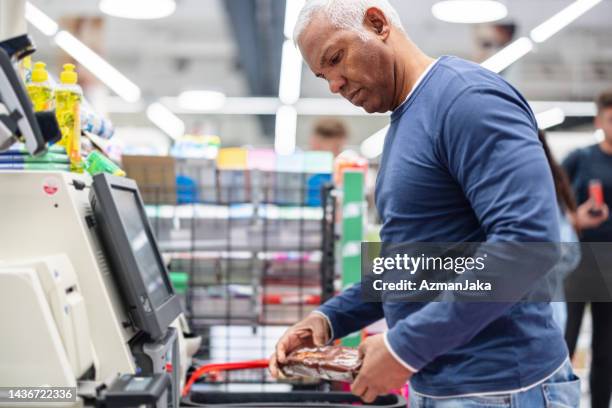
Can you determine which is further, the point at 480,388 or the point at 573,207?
the point at 573,207

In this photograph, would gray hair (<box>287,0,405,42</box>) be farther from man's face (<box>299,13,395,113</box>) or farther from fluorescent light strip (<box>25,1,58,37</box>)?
fluorescent light strip (<box>25,1,58,37</box>)

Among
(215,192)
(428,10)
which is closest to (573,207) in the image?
(215,192)

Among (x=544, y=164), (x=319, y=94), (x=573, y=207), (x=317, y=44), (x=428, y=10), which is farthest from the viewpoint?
(x=319, y=94)

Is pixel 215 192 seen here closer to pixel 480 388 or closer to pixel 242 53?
pixel 480 388

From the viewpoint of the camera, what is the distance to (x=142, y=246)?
5.07 feet

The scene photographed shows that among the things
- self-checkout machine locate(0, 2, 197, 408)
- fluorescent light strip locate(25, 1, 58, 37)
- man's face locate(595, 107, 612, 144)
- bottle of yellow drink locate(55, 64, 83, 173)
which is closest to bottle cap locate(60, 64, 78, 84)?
bottle of yellow drink locate(55, 64, 83, 173)

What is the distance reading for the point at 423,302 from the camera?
119cm

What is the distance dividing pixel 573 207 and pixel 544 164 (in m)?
1.61

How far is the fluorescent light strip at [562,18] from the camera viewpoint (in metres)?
5.48

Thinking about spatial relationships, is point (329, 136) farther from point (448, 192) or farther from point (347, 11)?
point (448, 192)

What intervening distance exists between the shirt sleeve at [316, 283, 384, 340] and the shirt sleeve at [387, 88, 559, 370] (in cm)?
38

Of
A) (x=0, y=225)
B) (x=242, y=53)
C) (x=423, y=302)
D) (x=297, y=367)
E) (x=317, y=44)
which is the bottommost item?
(x=297, y=367)

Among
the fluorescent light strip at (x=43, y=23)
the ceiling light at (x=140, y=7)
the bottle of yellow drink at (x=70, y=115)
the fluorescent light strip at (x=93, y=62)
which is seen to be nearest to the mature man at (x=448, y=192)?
the bottle of yellow drink at (x=70, y=115)

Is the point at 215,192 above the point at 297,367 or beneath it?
above
